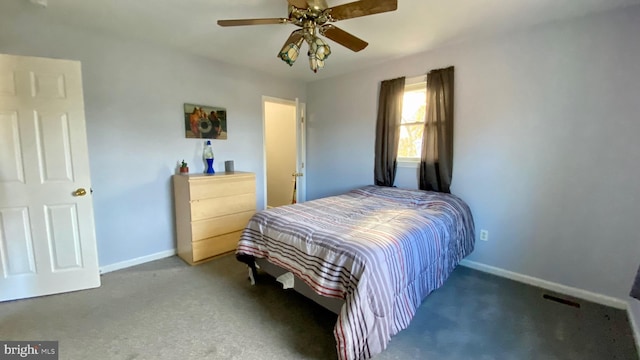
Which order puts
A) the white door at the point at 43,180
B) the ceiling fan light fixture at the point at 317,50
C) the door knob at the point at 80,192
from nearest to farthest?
the ceiling fan light fixture at the point at 317,50 → the white door at the point at 43,180 → the door knob at the point at 80,192

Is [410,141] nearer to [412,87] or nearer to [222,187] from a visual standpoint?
[412,87]

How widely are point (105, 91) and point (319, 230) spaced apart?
257 cm

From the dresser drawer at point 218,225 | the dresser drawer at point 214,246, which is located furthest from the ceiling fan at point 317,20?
the dresser drawer at point 214,246

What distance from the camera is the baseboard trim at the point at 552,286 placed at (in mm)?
2166

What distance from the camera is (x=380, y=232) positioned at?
1.80m

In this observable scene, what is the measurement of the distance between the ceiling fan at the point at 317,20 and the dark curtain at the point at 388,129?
126cm

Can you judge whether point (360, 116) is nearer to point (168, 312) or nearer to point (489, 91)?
point (489, 91)

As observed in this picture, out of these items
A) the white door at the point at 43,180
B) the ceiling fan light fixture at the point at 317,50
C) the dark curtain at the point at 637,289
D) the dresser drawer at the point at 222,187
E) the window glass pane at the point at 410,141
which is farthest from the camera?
the window glass pane at the point at 410,141

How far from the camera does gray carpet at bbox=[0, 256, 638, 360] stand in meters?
1.67

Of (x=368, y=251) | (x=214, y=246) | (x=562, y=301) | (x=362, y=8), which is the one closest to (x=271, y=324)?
(x=368, y=251)

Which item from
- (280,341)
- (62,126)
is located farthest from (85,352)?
(62,126)

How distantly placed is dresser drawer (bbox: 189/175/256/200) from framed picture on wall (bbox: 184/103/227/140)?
709mm

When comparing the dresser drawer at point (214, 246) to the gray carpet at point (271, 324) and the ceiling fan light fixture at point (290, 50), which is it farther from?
the ceiling fan light fixture at point (290, 50)

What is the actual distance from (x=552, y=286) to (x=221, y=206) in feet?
11.2
